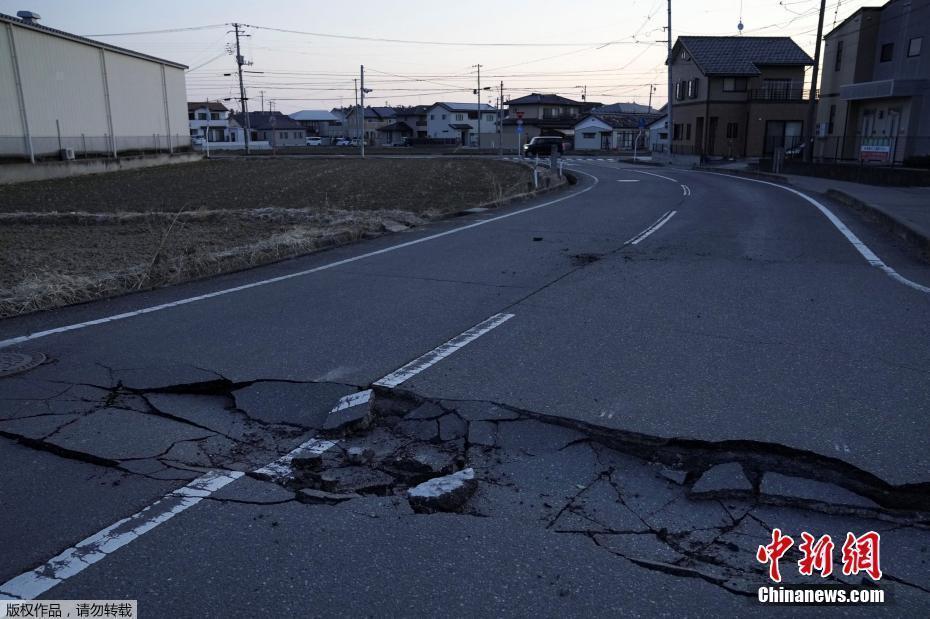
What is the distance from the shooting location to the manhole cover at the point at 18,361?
5.25 meters

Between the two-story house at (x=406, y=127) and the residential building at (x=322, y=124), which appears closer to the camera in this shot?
the two-story house at (x=406, y=127)

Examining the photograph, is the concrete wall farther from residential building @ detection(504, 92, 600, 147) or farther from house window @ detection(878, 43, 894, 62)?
residential building @ detection(504, 92, 600, 147)

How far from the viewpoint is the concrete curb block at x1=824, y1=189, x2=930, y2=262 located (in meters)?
10.6

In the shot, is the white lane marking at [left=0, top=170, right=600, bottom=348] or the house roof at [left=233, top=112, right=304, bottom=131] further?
the house roof at [left=233, top=112, right=304, bottom=131]

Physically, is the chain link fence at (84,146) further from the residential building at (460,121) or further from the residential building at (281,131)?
the residential building at (281,131)

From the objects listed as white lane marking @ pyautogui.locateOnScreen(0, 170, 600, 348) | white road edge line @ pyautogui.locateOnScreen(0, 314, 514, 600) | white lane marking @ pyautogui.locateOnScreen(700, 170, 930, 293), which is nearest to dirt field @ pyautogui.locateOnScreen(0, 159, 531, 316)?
white lane marking @ pyautogui.locateOnScreen(0, 170, 600, 348)

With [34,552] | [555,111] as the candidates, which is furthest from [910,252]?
[555,111]

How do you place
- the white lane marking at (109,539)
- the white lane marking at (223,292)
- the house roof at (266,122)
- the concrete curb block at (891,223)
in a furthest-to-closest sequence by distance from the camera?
the house roof at (266,122) → the concrete curb block at (891,223) → the white lane marking at (223,292) → the white lane marking at (109,539)

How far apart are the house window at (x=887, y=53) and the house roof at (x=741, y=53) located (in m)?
15.4

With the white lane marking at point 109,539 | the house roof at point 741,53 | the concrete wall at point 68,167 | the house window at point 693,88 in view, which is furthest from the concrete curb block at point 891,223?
the house window at point 693,88

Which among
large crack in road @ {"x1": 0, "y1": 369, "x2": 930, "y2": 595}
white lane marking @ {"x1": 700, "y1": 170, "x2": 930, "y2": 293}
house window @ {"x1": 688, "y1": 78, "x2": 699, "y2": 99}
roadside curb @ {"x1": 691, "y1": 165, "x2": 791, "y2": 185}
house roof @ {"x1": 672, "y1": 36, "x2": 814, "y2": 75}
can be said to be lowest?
large crack in road @ {"x1": 0, "y1": 369, "x2": 930, "y2": 595}

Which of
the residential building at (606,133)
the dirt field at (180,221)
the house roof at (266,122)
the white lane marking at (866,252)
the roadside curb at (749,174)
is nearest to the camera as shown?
the white lane marking at (866,252)

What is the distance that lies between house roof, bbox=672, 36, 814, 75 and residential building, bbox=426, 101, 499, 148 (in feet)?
173

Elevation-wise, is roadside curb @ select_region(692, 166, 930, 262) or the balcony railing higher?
the balcony railing
